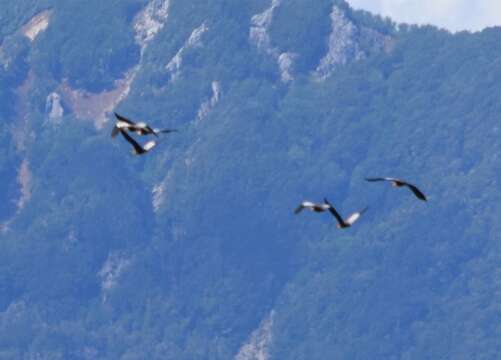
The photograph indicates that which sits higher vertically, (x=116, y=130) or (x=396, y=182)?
(x=116, y=130)

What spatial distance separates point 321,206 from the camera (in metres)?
101

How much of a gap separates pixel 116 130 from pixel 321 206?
7.23 m

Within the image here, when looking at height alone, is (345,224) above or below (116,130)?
below

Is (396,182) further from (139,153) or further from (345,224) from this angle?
(139,153)

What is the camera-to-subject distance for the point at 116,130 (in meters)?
101

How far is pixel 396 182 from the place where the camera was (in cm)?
10281

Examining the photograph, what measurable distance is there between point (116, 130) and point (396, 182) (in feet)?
31.5

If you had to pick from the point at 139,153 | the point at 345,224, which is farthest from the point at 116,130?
the point at 345,224

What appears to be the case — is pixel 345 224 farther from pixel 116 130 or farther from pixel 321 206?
pixel 116 130

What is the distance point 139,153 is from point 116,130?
6.65 ft

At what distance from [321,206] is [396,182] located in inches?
123

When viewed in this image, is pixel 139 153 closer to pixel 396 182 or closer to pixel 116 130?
pixel 116 130

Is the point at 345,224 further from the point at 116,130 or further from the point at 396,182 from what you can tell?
the point at 116,130

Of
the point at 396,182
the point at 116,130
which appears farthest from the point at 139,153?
the point at 396,182
